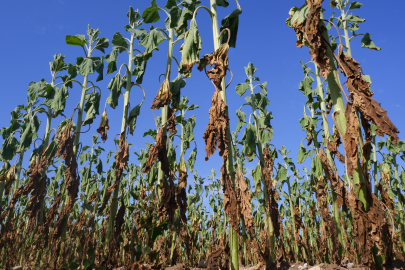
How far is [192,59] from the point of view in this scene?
11.3 ft

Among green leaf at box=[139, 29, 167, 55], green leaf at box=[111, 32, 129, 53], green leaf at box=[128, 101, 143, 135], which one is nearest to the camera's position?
green leaf at box=[139, 29, 167, 55]

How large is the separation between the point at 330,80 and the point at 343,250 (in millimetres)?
4807

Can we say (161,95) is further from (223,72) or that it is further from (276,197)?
(276,197)

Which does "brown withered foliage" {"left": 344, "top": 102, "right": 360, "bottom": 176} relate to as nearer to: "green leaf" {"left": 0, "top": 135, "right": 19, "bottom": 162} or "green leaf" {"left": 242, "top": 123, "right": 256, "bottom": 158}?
"green leaf" {"left": 242, "top": 123, "right": 256, "bottom": 158}

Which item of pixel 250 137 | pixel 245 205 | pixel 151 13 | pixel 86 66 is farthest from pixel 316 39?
pixel 86 66

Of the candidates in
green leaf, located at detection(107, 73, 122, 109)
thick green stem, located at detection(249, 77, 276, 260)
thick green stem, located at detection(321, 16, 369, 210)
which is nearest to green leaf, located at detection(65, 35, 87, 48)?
green leaf, located at detection(107, 73, 122, 109)

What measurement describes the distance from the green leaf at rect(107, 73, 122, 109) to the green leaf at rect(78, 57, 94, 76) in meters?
0.93

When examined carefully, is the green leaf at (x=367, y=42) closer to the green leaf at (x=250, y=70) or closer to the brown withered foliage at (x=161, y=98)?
the green leaf at (x=250, y=70)

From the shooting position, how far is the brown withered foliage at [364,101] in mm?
2137

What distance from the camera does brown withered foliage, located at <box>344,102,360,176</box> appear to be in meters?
2.27

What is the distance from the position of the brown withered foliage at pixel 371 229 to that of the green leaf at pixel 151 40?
13.7 feet

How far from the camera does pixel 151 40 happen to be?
500 centimetres

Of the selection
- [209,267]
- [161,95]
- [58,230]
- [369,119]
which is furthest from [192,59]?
[58,230]

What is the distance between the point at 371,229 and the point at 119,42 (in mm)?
6155
